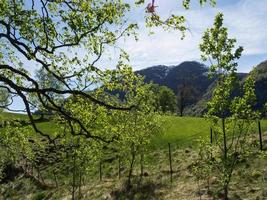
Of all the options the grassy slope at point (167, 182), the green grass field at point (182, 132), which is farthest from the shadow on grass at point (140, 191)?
the green grass field at point (182, 132)

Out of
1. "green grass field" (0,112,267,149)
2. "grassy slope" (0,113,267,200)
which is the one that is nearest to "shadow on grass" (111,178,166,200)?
"grassy slope" (0,113,267,200)

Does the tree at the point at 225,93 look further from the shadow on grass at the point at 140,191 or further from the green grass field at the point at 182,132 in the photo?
the green grass field at the point at 182,132

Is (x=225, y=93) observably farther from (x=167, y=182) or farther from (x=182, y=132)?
(x=182, y=132)

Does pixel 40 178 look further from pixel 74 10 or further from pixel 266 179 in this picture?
pixel 74 10

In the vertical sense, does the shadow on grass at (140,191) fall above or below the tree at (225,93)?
below

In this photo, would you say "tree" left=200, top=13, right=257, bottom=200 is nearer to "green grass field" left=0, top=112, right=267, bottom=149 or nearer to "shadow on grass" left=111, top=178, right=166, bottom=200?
"shadow on grass" left=111, top=178, right=166, bottom=200

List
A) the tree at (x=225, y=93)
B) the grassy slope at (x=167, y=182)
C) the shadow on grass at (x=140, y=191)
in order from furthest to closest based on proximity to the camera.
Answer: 1. the shadow on grass at (x=140, y=191)
2. the grassy slope at (x=167, y=182)
3. the tree at (x=225, y=93)

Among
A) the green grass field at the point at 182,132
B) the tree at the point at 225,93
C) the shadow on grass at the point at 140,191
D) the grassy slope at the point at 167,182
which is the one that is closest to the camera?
the tree at the point at 225,93

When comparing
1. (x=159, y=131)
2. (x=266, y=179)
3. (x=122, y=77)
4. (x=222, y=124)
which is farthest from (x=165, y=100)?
(x=122, y=77)

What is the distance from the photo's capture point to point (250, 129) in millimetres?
25500

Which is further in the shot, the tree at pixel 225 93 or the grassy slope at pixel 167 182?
the grassy slope at pixel 167 182

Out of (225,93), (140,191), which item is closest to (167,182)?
(140,191)

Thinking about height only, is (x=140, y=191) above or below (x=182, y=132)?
below

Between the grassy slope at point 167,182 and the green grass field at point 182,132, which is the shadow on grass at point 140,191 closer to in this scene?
the grassy slope at point 167,182
